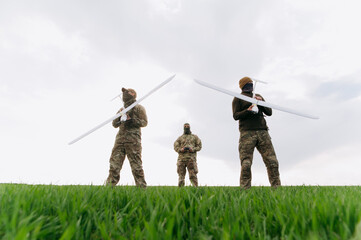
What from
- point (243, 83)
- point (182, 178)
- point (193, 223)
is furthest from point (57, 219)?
point (182, 178)

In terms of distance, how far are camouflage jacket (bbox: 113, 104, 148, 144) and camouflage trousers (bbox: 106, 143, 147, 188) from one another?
0.13m

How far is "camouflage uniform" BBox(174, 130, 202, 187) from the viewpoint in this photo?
8836mm

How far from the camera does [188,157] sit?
8859mm

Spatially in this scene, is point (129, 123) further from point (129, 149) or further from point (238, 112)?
point (238, 112)

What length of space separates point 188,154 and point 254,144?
4474 mm

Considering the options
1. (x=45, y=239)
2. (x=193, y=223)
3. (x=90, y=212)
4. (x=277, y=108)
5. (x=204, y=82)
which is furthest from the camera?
(x=204, y=82)

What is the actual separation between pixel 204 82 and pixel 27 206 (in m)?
3.77

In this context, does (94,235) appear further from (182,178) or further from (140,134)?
(182,178)

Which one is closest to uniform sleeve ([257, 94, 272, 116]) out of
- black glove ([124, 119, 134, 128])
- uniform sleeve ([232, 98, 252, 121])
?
uniform sleeve ([232, 98, 252, 121])

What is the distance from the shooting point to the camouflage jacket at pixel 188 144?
29.3ft

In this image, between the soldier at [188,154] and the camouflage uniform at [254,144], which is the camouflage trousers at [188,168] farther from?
the camouflage uniform at [254,144]

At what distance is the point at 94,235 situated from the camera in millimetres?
1458

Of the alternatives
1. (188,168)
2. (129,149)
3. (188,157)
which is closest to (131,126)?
(129,149)

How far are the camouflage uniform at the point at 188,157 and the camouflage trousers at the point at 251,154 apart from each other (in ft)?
14.0
